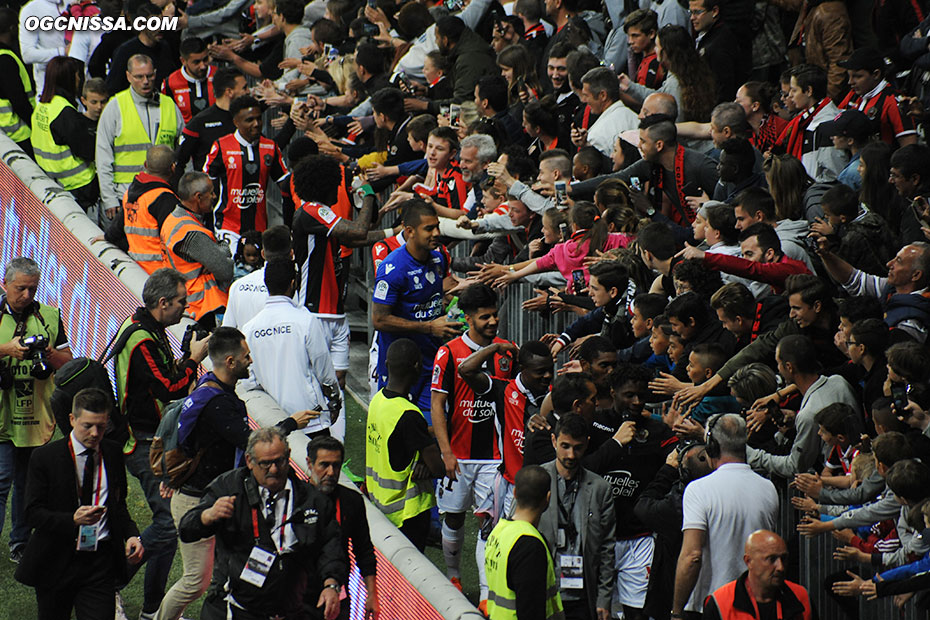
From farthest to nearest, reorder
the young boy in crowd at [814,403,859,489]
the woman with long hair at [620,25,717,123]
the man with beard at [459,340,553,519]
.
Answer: the woman with long hair at [620,25,717,123] → the man with beard at [459,340,553,519] → the young boy in crowd at [814,403,859,489]

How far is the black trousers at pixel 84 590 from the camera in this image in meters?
7.42

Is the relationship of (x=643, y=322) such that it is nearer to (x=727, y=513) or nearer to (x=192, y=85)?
(x=727, y=513)

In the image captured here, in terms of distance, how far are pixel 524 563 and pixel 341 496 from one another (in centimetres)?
109

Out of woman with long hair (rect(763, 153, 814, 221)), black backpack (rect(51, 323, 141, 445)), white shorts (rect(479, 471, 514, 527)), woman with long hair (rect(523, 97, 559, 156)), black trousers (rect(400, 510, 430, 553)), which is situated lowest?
black trousers (rect(400, 510, 430, 553))

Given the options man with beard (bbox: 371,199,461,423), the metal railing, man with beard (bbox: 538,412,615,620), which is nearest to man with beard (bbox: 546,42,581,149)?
man with beard (bbox: 371,199,461,423)

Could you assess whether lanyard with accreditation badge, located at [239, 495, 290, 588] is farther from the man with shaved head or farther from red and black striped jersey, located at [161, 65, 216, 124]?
red and black striped jersey, located at [161, 65, 216, 124]

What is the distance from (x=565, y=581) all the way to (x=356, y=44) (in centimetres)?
875

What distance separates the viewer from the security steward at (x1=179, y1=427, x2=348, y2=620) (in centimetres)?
644

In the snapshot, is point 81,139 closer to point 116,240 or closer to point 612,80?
point 116,240

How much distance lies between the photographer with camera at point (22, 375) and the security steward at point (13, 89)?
5.32 metres

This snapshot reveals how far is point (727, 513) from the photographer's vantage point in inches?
263

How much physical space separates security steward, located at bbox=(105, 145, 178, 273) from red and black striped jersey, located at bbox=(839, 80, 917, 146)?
5.17m

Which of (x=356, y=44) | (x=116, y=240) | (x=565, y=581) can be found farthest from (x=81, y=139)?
(x=565, y=581)

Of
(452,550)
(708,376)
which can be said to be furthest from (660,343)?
(452,550)
